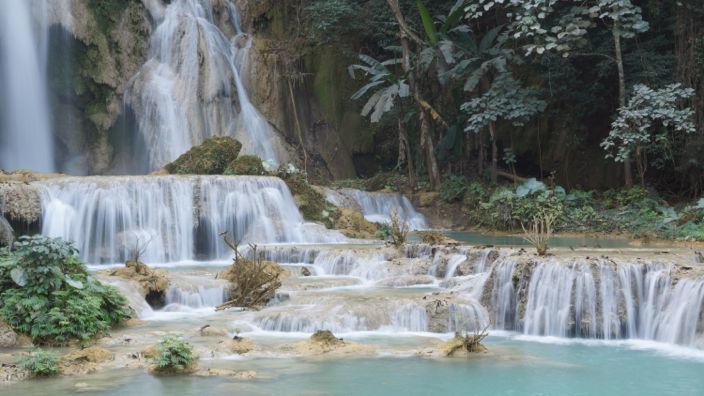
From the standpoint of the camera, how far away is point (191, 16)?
2638 centimetres

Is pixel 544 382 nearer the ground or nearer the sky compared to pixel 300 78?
nearer the ground

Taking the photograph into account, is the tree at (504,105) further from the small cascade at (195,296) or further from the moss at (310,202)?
the small cascade at (195,296)

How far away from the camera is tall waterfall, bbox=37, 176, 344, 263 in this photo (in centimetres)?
1595

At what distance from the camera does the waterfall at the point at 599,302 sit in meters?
9.65

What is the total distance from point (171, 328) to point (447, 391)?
4.14 metres

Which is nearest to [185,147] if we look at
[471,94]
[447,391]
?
[471,94]

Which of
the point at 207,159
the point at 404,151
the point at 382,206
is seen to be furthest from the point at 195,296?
the point at 404,151

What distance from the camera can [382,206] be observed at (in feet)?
73.9

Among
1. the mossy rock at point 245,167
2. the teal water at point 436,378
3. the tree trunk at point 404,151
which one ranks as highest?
the tree trunk at point 404,151

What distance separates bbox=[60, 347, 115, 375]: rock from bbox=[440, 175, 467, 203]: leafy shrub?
50.3ft

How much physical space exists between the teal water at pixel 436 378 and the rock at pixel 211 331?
110 centimetres

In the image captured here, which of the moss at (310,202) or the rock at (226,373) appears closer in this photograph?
the rock at (226,373)

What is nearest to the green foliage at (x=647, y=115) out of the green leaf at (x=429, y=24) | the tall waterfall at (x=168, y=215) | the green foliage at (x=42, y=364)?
the green leaf at (x=429, y=24)

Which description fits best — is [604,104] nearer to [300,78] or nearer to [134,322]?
[300,78]
